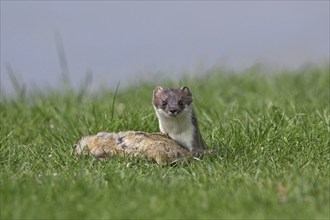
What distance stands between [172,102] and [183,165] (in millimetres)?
626

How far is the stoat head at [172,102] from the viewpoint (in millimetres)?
8562

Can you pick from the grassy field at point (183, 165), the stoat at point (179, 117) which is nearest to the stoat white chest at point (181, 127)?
the stoat at point (179, 117)

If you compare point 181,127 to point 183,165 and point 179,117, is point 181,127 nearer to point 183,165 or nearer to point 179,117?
point 179,117

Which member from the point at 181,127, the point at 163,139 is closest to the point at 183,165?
the point at 163,139

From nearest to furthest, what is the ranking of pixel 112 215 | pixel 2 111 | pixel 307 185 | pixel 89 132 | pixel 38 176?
pixel 112 215
pixel 307 185
pixel 38 176
pixel 89 132
pixel 2 111

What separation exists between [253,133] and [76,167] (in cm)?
167

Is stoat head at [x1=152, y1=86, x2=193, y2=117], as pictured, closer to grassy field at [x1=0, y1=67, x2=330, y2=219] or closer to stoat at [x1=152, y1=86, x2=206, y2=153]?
stoat at [x1=152, y1=86, x2=206, y2=153]

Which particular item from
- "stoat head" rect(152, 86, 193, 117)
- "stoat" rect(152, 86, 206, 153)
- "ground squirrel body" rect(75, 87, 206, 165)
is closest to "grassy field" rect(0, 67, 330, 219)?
"ground squirrel body" rect(75, 87, 206, 165)

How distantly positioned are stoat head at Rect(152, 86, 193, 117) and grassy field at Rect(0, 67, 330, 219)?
18.8 inches

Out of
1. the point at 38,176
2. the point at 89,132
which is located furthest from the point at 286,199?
the point at 89,132

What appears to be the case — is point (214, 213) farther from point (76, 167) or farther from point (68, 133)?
point (68, 133)

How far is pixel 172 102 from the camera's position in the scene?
28.2ft

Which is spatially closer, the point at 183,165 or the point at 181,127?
the point at 183,165

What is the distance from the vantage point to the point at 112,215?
624 cm
